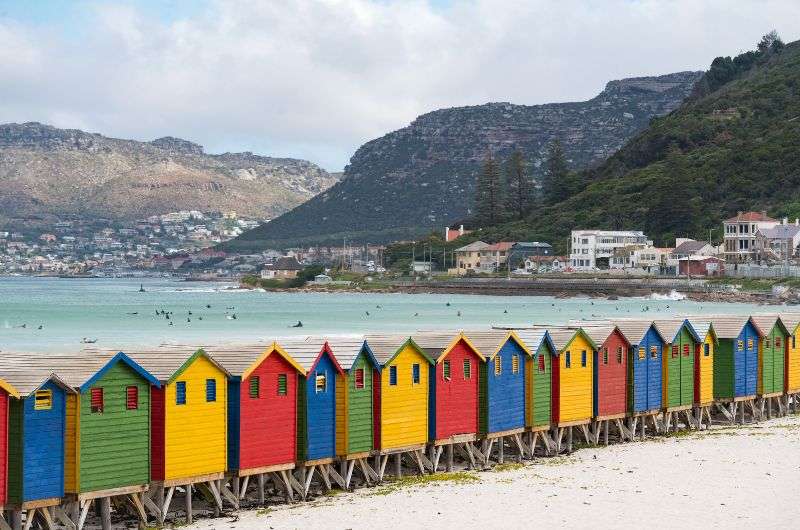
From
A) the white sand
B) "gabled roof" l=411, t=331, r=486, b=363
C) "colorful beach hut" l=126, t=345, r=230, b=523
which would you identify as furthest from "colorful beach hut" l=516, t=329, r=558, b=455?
"colorful beach hut" l=126, t=345, r=230, b=523

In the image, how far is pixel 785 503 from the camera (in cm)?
2767

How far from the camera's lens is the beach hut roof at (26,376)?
22.7 m

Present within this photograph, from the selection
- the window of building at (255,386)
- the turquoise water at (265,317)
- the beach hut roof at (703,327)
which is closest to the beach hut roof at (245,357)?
the window of building at (255,386)

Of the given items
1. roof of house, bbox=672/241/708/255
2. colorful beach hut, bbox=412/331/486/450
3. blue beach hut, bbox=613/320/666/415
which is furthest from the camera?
roof of house, bbox=672/241/708/255

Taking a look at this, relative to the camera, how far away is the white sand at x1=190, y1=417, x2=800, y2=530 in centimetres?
2572

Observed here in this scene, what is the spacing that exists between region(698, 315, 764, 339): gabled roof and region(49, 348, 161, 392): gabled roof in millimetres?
22830

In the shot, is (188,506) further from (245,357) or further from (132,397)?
(245,357)

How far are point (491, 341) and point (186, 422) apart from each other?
1038 cm

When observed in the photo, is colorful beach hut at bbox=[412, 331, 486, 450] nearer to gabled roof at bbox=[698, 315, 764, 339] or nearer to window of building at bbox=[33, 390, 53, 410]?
window of building at bbox=[33, 390, 53, 410]

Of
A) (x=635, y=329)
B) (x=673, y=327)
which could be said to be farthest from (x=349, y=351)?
(x=673, y=327)

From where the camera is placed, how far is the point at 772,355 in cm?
4484

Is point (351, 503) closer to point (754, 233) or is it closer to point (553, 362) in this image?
point (553, 362)

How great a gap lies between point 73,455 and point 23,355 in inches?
116

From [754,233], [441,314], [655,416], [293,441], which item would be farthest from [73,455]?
[754,233]
